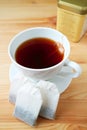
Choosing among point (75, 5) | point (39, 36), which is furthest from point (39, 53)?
point (75, 5)

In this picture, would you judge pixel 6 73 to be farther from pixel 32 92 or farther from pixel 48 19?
pixel 48 19

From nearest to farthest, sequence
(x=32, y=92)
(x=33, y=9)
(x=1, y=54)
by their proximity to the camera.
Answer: (x=32, y=92) < (x=1, y=54) < (x=33, y=9)

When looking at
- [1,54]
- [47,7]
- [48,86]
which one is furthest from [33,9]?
[48,86]

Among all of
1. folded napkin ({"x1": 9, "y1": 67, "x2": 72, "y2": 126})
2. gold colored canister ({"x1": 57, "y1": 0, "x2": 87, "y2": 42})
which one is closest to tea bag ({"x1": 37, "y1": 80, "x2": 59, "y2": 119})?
folded napkin ({"x1": 9, "y1": 67, "x2": 72, "y2": 126})

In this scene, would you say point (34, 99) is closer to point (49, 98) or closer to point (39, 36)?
point (49, 98)

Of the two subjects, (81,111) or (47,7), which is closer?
(81,111)

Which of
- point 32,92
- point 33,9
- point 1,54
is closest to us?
point 32,92

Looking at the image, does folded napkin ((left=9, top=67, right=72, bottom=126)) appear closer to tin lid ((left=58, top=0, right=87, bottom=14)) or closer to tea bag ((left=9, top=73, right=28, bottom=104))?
tea bag ((left=9, top=73, right=28, bottom=104))
